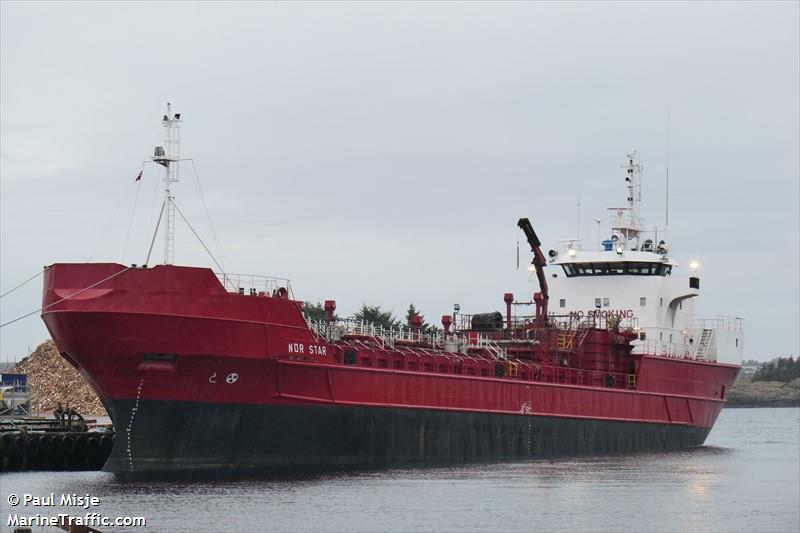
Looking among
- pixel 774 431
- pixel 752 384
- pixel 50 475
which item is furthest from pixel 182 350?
pixel 752 384

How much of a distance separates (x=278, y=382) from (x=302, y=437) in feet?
5.86

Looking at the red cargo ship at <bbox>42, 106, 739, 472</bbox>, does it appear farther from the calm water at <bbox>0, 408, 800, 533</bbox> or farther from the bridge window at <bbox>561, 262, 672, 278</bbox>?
the bridge window at <bbox>561, 262, 672, 278</bbox>

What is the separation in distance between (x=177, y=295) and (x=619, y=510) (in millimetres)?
11979

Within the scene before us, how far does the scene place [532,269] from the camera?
56281mm

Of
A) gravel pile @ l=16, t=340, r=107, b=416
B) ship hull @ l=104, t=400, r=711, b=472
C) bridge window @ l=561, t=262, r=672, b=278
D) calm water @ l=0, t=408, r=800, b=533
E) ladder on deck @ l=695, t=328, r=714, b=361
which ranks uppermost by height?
bridge window @ l=561, t=262, r=672, b=278

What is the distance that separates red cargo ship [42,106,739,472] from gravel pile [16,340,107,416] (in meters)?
24.8

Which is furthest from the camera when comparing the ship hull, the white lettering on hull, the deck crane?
the deck crane

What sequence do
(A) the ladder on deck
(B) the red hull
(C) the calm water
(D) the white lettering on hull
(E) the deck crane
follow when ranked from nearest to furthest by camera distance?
(C) the calm water, (B) the red hull, (D) the white lettering on hull, (E) the deck crane, (A) the ladder on deck

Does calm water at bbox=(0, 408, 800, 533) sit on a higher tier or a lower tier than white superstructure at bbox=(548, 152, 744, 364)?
lower

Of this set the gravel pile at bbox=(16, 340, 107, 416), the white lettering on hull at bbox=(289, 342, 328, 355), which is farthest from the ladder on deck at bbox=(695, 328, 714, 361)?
the gravel pile at bbox=(16, 340, 107, 416)

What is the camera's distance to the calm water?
99.1ft

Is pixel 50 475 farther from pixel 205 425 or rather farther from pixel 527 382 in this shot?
pixel 527 382

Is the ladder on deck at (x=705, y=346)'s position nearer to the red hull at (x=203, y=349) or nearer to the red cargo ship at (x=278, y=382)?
the red cargo ship at (x=278, y=382)

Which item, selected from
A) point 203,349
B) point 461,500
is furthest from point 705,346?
point 203,349
